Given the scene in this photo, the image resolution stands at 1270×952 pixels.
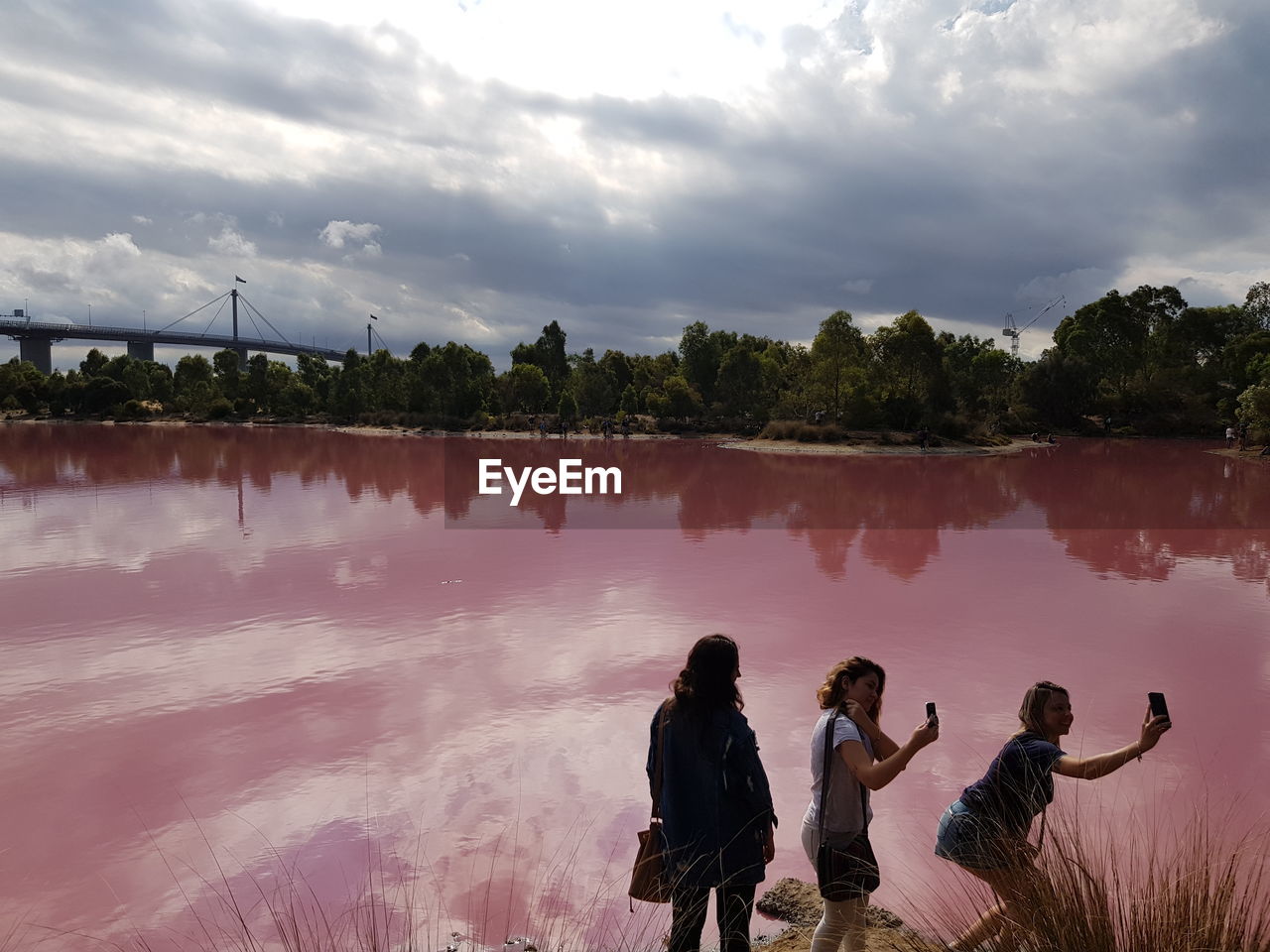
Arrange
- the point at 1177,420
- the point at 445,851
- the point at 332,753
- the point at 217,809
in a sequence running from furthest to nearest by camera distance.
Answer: the point at 1177,420 < the point at 332,753 < the point at 217,809 < the point at 445,851

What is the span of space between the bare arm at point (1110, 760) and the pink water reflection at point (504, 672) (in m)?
1.27

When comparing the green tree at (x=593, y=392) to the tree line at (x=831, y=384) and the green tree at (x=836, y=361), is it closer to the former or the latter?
the tree line at (x=831, y=384)

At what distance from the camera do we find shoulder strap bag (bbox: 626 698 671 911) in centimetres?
340

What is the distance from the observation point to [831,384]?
6062 centimetres

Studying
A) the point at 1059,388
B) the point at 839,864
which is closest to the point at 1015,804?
the point at 839,864

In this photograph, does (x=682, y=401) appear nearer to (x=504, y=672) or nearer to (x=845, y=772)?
(x=504, y=672)

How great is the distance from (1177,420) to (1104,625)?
77.2m

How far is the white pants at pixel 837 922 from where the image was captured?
11.4 feet

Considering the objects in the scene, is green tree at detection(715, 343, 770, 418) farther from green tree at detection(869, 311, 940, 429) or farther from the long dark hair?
the long dark hair

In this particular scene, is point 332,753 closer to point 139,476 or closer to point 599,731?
point 599,731

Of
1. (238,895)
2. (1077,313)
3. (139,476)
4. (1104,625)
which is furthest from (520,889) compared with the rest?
(1077,313)

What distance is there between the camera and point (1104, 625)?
11.0 meters

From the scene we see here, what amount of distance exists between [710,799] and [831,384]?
195ft

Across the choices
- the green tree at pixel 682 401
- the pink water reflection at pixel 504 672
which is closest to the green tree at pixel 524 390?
the green tree at pixel 682 401
